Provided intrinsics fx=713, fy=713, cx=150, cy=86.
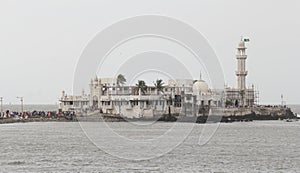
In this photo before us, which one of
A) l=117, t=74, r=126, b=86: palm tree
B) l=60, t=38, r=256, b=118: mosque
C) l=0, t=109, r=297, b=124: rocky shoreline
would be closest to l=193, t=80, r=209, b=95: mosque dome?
l=60, t=38, r=256, b=118: mosque

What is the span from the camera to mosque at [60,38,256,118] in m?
119

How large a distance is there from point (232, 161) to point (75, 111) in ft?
242

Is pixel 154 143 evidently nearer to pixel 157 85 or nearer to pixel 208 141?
pixel 208 141

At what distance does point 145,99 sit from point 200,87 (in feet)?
50.5

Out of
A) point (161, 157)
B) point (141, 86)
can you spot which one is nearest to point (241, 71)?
point (141, 86)

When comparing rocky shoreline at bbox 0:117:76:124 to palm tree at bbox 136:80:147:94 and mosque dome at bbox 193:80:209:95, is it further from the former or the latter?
mosque dome at bbox 193:80:209:95

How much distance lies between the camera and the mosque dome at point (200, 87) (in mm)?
126500

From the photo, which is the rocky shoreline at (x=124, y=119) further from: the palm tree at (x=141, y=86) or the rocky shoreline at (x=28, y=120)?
the palm tree at (x=141, y=86)

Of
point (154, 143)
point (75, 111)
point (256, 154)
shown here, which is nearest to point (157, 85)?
point (75, 111)

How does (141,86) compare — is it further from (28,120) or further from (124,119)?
(28,120)

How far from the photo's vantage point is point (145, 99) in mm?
118312

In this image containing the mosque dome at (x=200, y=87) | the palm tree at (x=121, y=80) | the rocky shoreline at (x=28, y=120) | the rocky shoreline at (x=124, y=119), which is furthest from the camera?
the mosque dome at (x=200, y=87)

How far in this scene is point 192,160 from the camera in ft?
177

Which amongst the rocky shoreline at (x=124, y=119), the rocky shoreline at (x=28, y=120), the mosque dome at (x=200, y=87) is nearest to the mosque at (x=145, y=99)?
the mosque dome at (x=200, y=87)
